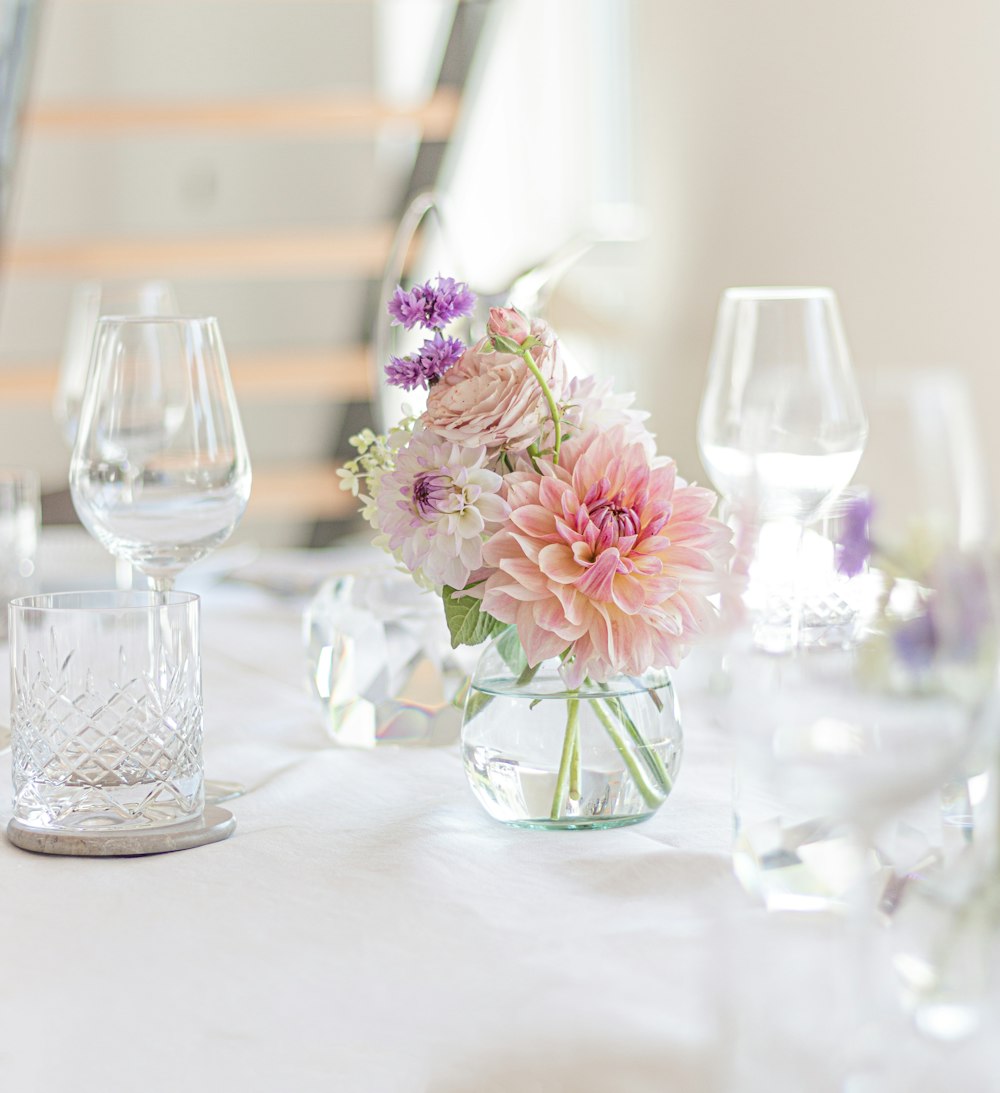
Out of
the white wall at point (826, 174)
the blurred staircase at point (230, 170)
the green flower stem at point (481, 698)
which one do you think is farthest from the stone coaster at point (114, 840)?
the blurred staircase at point (230, 170)

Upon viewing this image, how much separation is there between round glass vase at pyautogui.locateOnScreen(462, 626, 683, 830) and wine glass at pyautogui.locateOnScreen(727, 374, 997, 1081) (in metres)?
0.21

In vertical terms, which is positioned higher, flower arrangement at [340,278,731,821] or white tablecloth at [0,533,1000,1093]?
flower arrangement at [340,278,731,821]

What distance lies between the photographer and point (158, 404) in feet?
3.03

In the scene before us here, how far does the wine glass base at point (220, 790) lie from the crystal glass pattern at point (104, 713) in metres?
0.08

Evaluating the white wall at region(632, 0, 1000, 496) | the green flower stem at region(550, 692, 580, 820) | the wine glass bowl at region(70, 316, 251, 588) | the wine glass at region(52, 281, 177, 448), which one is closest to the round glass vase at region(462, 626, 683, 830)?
the green flower stem at region(550, 692, 580, 820)

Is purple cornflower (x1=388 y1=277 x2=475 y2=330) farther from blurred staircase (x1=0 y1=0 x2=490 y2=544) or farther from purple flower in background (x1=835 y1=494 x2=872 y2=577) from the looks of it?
blurred staircase (x1=0 y1=0 x2=490 y2=544)

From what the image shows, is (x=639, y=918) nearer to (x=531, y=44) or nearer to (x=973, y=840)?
(x=973, y=840)

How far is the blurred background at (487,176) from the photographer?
2721 millimetres

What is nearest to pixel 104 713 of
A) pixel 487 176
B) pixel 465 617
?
pixel 465 617

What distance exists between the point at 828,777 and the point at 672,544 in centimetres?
A: 23

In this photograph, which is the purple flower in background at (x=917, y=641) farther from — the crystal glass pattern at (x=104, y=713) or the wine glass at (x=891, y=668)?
the crystal glass pattern at (x=104, y=713)

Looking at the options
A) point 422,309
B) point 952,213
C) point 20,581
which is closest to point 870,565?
point 422,309

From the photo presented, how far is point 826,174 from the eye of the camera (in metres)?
3.07

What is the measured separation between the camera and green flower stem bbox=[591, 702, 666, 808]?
0.69m
